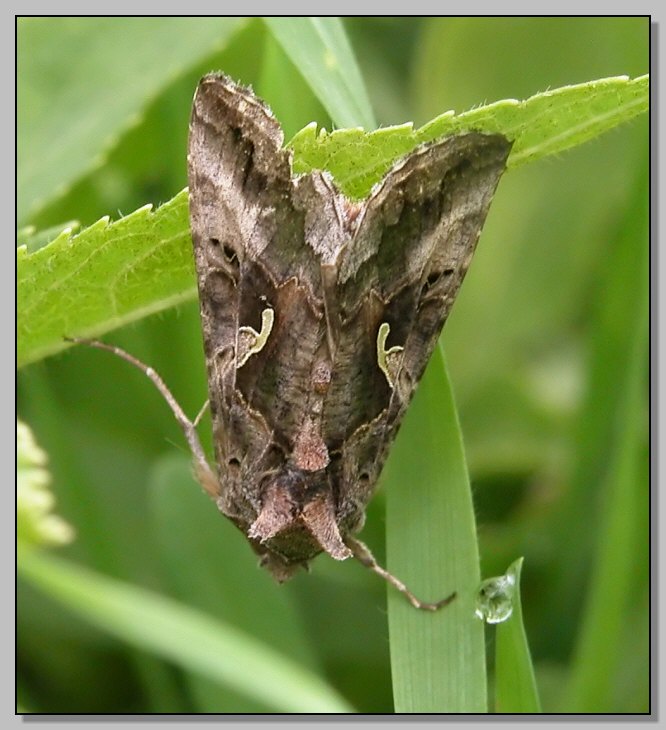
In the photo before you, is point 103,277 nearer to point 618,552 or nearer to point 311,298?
point 311,298

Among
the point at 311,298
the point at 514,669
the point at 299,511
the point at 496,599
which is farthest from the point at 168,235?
the point at 514,669

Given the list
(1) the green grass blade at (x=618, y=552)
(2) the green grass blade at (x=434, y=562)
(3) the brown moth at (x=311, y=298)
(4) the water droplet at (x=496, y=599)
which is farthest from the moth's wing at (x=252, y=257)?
(1) the green grass blade at (x=618, y=552)

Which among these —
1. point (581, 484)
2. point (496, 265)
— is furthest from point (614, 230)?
point (581, 484)

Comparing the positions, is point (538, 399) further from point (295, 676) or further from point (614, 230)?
point (295, 676)

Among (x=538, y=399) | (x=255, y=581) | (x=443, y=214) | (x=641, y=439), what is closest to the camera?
(x=443, y=214)

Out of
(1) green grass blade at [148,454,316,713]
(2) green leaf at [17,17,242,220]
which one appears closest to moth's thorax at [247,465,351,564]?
(1) green grass blade at [148,454,316,713]

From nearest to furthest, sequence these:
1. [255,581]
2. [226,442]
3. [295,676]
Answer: [295,676] → [226,442] → [255,581]
